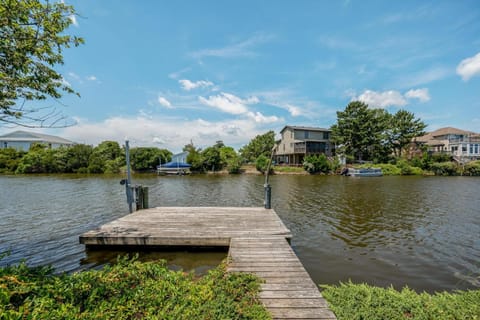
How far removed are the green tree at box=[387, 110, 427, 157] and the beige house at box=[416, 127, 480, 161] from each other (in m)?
5.70

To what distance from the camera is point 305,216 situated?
9.66 metres

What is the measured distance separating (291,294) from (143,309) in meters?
1.95

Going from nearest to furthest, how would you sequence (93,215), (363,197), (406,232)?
(406,232) → (93,215) → (363,197)

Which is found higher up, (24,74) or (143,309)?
(24,74)

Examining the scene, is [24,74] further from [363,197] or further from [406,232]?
[363,197]

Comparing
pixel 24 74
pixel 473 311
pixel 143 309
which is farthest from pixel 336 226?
pixel 24 74

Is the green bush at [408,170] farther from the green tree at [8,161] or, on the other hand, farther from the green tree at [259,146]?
the green tree at [8,161]

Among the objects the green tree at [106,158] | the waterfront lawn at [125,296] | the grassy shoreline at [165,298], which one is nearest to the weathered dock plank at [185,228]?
the grassy shoreline at [165,298]

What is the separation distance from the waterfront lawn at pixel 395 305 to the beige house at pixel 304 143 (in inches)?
1330

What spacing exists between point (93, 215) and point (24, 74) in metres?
8.01

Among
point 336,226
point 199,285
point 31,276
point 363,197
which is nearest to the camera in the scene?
point 31,276

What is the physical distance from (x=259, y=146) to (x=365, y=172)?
21.3m

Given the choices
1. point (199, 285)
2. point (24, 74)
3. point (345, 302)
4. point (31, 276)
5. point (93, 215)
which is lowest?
point (93, 215)

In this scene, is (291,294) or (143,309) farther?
(291,294)
